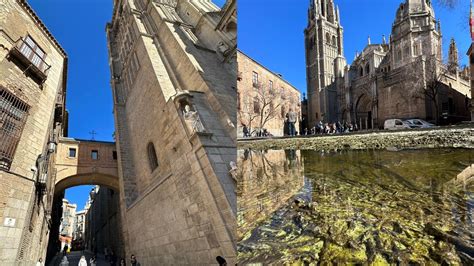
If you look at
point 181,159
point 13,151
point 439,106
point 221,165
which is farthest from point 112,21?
point 439,106

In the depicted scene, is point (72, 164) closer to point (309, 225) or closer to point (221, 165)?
point (221, 165)

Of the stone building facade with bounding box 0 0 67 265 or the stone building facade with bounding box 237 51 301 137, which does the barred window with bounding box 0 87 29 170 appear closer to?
the stone building facade with bounding box 0 0 67 265

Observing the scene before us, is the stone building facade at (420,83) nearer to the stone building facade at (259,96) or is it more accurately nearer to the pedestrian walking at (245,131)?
the stone building facade at (259,96)

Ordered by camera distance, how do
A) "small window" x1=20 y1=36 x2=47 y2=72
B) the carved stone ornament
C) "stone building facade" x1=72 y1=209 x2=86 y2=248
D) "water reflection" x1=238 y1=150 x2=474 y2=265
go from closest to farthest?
1. "water reflection" x1=238 y1=150 x2=474 y2=265
2. the carved stone ornament
3. "small window" x1=20 y1=36 x2=47 y2=72
4. "stone building facade" x1=72 y1=209 x2=86 y2=248

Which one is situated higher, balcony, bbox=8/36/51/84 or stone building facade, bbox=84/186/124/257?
balcony, bbox=8/36/51/84

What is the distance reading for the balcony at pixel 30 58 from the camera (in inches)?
358

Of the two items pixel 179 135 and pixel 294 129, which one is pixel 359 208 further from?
pixel 179 135

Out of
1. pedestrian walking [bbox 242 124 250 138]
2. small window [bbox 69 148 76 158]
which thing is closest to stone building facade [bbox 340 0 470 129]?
pedestrian walking [bbox 242 124 250 138]

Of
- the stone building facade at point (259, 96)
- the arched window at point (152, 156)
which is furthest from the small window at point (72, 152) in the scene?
the stone building facade at point (259, 96)

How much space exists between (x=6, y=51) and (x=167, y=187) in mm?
5735

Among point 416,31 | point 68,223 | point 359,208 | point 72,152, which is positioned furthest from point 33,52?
point 68,223

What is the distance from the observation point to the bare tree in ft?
8.87

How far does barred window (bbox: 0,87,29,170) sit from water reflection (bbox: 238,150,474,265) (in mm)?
7348

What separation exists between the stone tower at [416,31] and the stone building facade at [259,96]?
1402mm
